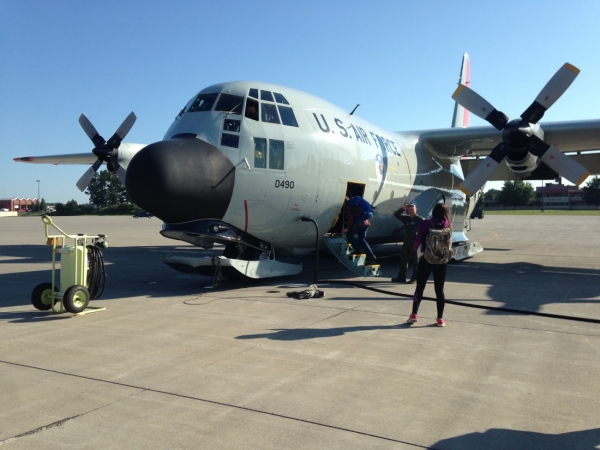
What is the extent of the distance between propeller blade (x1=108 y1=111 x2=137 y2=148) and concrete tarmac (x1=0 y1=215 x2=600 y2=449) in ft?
25.8

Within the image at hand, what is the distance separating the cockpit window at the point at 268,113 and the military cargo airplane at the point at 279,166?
0.03 m

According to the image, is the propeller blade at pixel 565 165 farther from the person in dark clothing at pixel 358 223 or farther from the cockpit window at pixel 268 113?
the cockpit window at pixel 268 113

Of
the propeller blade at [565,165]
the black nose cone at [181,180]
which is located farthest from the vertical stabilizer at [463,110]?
the black nose cone at [181,180]

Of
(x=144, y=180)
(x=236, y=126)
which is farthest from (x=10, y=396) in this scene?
(x=236, y=126)

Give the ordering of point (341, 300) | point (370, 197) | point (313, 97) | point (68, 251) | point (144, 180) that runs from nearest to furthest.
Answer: point (68, 251) < point (144, 180) < point (341, 300) < point (313, 97) < point (370, 197)

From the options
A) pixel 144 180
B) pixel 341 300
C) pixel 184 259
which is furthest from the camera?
pixel 184 259

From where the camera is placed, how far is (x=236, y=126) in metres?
10.2

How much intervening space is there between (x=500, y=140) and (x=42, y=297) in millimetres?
13419

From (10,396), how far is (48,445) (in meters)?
1.23

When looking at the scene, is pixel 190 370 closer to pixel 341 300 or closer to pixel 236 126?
pixel 341 300

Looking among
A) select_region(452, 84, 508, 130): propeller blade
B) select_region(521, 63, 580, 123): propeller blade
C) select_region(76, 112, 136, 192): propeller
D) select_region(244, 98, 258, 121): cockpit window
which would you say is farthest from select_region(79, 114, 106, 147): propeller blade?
select_region(521, 63, 580, 123): propeller blade

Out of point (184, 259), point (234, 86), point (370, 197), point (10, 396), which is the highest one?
point (234, 86)

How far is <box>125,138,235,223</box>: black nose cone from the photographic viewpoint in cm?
888

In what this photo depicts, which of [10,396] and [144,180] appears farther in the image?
[144,180]
